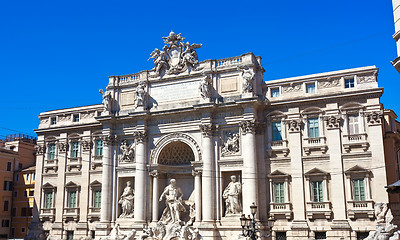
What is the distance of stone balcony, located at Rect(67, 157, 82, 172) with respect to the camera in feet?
138

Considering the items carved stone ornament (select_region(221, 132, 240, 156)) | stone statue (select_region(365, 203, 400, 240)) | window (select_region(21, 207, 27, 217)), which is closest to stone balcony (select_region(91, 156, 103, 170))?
carved stone ornament (select_region(221, 132, 240, 156))

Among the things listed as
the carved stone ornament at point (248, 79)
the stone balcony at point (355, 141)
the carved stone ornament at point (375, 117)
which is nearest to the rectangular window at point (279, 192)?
the stone balcony at point (355, 141)

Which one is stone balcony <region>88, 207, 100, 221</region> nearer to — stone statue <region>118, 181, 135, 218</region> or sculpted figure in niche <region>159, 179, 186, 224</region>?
stone statue <region>118, 181, 135, 218</region>

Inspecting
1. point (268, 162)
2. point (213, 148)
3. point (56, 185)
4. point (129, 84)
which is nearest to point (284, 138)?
point (268, 162)

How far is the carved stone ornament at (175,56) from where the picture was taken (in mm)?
38922

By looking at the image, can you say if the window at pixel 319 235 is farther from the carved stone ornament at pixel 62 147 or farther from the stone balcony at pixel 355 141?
the carved stone ornament at pixel 62 147

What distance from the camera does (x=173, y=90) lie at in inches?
1533

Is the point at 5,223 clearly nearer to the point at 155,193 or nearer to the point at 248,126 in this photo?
the point at 155,193

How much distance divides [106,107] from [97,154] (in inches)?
183

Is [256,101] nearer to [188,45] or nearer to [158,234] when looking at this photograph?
[188,45]

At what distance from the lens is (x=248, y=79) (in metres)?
35.4

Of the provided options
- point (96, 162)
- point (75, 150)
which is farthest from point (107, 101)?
point (75, 150)

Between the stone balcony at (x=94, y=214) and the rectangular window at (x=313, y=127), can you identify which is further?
the stone balcony at (x=94, y=214)

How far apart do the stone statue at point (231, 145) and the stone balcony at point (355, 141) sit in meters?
8.12
